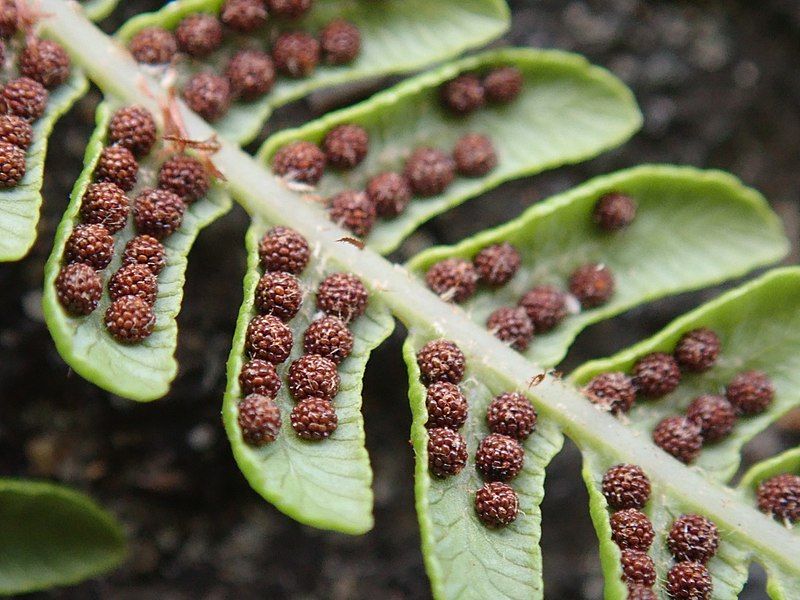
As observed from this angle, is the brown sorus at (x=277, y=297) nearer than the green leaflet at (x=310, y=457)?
No

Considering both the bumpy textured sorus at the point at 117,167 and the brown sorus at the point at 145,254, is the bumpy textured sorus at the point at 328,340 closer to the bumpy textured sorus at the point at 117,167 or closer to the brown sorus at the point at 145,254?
the brown sorus at the point at 145,254

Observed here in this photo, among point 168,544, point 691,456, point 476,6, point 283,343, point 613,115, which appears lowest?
point 168,544

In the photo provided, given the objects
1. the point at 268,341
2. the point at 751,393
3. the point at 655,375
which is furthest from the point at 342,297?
the point at 751,393

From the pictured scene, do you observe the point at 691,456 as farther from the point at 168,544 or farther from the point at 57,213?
the point at 57,213

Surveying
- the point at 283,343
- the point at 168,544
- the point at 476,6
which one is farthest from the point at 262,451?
the point at 476,6

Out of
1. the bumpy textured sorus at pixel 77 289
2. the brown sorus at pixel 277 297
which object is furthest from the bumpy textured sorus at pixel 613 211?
the bumpy textured sorus at pixel 77 289

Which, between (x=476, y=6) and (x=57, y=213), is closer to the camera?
(x=476, y=6)

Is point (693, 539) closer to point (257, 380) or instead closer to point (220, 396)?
point (257, 380)
